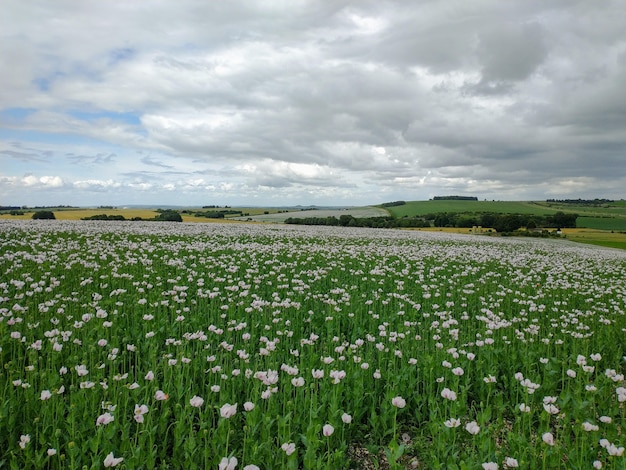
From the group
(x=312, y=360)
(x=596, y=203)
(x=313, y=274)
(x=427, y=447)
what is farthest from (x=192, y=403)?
(x=596, y=203)

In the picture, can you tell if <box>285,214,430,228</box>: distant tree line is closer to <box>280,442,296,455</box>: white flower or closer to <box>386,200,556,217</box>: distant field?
<box>386,200,556,217</box>: distant field

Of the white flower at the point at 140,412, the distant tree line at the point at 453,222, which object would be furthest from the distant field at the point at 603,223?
the white flower at the point at 140,412

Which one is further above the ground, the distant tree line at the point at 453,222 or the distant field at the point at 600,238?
the distant tree line at the point at 453,222

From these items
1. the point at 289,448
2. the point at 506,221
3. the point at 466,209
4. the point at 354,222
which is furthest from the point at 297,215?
the point at 289,448

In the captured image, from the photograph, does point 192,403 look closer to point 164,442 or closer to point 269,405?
point 164,442

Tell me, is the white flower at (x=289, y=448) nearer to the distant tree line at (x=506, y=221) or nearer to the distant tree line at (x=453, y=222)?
the distant tree line at (x=453, y=222)

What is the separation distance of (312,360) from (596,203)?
139 metres

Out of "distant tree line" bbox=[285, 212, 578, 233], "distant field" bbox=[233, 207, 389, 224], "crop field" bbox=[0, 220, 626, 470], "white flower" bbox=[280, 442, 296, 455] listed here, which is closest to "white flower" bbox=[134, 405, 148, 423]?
"crop field" bbox=[0, 220, 626, 470]

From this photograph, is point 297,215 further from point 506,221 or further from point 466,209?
point 466,209

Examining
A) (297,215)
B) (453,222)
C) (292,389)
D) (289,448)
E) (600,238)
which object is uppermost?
(297,215)

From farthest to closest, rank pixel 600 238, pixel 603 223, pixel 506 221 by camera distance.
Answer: pixel 603 223 → pixel 506 221 → pixel 600 238

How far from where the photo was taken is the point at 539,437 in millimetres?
4719

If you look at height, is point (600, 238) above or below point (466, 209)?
below

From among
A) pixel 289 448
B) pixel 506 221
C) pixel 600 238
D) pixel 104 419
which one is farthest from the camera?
pixel 506 221
